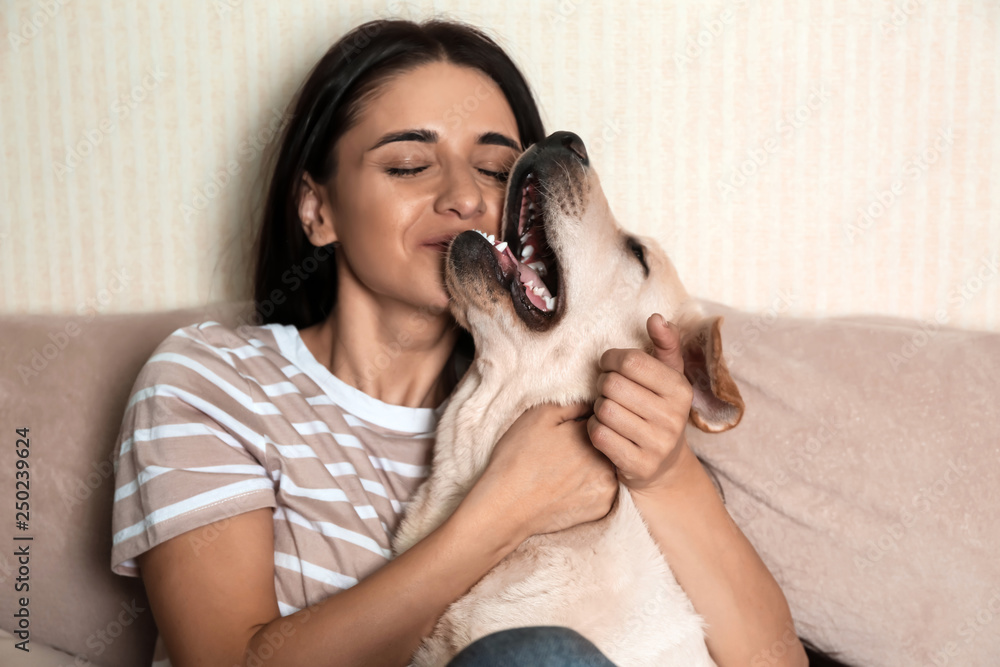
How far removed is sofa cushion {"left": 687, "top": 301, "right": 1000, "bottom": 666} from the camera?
Answer: 1.69m

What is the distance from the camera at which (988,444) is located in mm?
1742

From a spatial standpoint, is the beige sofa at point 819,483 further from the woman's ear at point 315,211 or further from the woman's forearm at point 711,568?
the woman's ear at point 315,211

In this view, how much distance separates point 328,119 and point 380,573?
1.21 m

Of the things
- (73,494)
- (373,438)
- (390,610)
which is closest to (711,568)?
(390,610)

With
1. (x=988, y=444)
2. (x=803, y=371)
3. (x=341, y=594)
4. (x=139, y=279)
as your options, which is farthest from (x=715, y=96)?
(x=139, y=279)

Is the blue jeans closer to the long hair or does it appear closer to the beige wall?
the long hair

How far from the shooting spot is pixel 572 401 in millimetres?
1554

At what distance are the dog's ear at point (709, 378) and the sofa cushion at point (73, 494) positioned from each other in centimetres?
158

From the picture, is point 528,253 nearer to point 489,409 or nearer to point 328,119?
point 489,409

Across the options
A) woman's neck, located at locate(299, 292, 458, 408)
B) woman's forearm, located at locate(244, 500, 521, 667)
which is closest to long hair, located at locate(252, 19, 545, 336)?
woman's neck, located at locate(299, 292, 458, 408)

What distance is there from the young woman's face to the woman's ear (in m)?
0.05

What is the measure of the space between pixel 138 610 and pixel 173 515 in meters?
0.71

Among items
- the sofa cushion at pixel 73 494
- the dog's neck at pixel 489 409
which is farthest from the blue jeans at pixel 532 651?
the sofa cushion at pixel 73 494

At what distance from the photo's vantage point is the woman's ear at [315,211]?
193 cm
